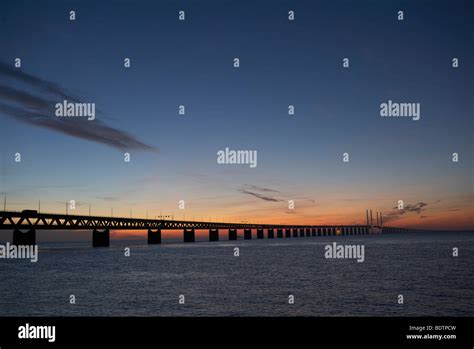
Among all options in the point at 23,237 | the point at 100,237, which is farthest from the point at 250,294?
the point at 100,237

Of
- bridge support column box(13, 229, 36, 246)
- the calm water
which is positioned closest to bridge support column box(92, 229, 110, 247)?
bridge support column box(13, 229, 36, 246)

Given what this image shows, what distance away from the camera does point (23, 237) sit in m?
135

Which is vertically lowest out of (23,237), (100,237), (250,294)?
(100,237)

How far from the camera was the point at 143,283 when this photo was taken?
2136 inches

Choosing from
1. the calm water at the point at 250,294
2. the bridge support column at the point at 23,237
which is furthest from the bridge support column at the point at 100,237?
the calm water at the point at 250,294

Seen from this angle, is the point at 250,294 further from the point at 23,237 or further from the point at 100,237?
the point at 100,237

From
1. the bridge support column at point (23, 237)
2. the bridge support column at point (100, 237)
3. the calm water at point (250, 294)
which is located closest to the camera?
the calm water at point (250, 294)

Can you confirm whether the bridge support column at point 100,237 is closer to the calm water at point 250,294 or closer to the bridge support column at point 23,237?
the bridge support column at point 23,237

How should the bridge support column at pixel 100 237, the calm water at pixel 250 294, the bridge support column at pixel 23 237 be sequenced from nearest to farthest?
the calm water at pixel 250 294
the bridge support column at pixel 23 237
the bridge support column at pixel 100 237

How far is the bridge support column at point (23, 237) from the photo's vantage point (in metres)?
133

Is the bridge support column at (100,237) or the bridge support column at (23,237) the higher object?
the bridge support column at (23,237)

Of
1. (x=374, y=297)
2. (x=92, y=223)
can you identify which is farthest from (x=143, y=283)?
(x=92, y=223)

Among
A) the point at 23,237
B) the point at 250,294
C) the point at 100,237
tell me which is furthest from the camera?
the point at 100,237
